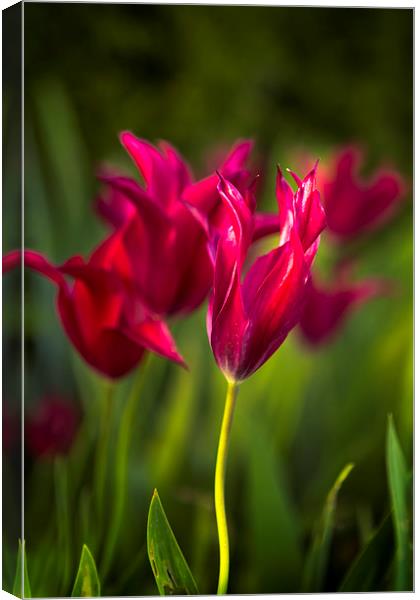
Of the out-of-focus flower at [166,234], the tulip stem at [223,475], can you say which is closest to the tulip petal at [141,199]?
the out-of-focus flower at [166,234]

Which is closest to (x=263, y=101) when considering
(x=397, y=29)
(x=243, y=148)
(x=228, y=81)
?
(x=228, y=81)

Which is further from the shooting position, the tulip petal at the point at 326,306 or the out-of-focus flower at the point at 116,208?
the tulip petal at the point at 326,306

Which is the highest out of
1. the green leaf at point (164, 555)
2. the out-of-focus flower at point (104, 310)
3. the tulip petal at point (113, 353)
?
the out-of-focus flower at point (104, 310)

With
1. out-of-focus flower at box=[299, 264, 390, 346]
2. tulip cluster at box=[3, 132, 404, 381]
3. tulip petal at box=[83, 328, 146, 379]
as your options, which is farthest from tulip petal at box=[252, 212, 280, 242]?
out-of-focus flower at box=[299, 264, 390, 346]

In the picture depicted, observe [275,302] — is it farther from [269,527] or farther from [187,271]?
[269,527]

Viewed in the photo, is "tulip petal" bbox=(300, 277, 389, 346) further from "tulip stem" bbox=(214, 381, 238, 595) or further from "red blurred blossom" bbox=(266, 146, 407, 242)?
"tulip stem" bbox=(214, 381, 238, 595)

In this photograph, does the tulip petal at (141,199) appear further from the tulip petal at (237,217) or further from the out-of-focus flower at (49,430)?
the out-of-focus flower at (49,430)
